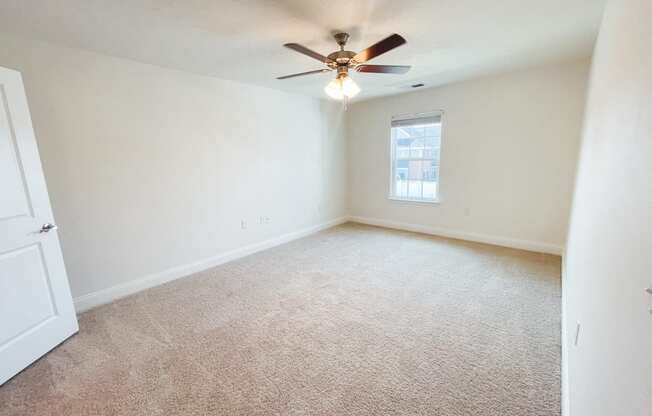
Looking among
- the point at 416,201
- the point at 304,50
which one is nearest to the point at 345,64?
the point at 304,50

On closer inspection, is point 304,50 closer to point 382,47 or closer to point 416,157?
point 382,47

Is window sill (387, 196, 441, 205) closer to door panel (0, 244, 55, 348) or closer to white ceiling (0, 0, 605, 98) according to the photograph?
white ceiling (0, 0, 605, 98)

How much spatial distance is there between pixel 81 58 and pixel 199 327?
8.34ft

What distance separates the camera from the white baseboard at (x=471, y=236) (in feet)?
12.2

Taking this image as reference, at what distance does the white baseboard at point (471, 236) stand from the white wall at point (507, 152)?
0.01m

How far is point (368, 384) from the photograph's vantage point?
1.67 meters

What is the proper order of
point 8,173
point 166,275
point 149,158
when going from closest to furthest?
point 8,173 → point 149,158 → point 166,275

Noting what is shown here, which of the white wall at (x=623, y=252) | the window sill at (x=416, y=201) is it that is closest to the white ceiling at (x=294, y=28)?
the white wall at (x=623, y=252)

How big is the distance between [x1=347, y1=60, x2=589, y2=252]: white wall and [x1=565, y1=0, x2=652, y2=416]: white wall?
2.43 meters

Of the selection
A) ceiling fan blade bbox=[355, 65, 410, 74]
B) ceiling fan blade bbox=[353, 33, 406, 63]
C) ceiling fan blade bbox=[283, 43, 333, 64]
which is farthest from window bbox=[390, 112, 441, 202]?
ceiling fan blade bbox=[283, 43, 333, 64]

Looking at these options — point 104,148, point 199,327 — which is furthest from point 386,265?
point 104,148

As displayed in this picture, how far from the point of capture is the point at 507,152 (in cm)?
382

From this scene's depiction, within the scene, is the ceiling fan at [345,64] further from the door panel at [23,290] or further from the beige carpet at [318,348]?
the door panel at [23,290]

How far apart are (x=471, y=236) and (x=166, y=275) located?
423 cm
